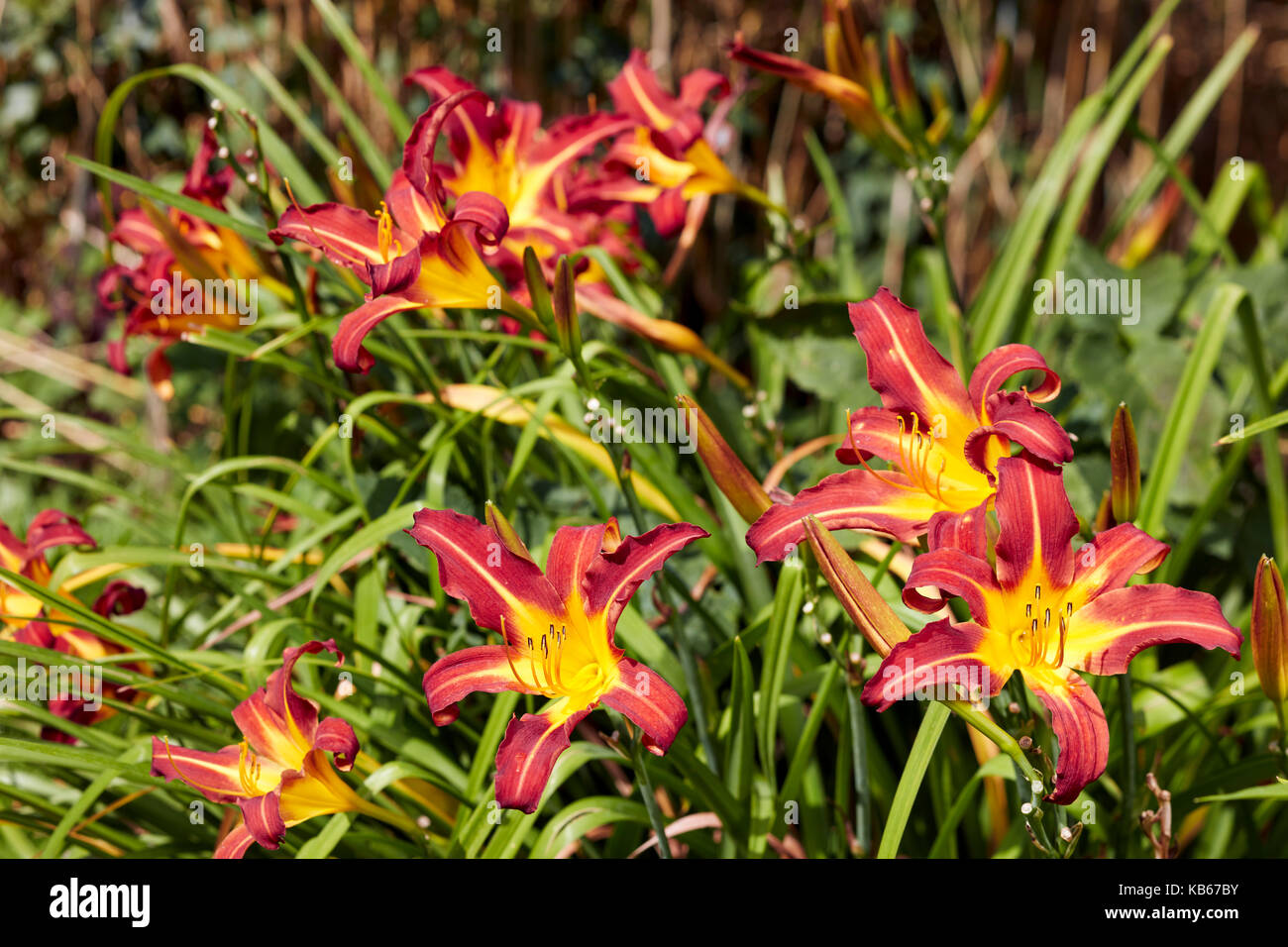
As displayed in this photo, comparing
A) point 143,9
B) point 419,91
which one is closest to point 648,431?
point 419,91

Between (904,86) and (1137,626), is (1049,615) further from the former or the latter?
(904,86)

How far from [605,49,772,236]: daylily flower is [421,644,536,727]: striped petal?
0.68 m

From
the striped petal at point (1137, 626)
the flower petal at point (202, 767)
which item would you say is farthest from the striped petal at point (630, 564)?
the flower petal at point (202, 767)

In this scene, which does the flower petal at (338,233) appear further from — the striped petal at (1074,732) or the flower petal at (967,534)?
the striped petal at (1074,732)

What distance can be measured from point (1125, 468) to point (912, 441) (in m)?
0.18

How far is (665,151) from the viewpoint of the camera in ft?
4.60

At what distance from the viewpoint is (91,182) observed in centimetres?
307

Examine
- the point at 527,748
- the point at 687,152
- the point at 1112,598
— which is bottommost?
the point at 527,748

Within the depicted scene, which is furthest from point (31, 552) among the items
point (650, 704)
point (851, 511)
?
point (851, 511)

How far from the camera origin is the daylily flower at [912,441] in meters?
0.91

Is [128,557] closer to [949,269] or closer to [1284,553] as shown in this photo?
[949,269]

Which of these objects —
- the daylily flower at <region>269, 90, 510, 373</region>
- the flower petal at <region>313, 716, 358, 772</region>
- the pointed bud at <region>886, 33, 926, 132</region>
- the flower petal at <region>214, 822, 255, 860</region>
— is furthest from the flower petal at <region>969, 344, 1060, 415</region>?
the flower petal at <region>214, 822, 255, 860</region>
